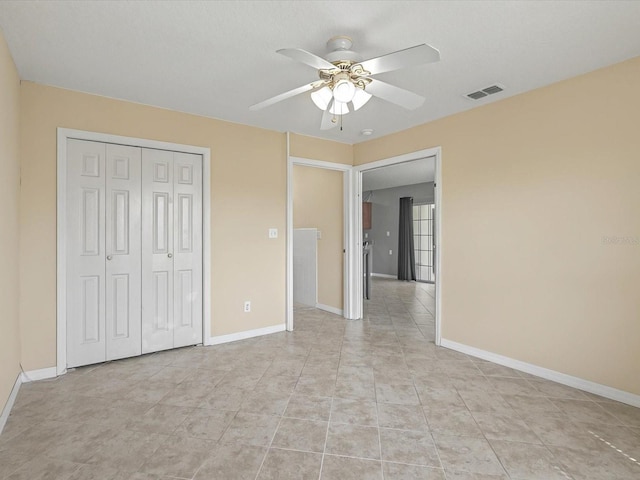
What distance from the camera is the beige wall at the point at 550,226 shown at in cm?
242

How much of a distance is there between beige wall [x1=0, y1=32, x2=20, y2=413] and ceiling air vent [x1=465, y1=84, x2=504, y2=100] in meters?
3.39

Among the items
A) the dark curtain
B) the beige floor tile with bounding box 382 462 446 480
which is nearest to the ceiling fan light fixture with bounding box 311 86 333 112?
the beige floor tile with bounding box 382 462 446 480

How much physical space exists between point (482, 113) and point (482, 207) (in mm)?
889

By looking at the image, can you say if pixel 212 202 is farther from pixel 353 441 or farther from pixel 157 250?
pixel 353 441

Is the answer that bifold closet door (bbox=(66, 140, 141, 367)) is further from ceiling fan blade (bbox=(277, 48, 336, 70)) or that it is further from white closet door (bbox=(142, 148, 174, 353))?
ceiling fan blade (bbox=(277, 48, 336, 70))

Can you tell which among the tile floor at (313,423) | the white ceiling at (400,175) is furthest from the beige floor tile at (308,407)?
the white ceiling at (400,175)

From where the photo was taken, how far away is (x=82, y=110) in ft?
9.69

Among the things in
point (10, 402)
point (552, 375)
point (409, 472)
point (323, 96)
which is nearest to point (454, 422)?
point (409, 472)

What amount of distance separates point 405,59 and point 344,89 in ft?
1.43

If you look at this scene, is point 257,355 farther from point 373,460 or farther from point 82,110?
point 82,110

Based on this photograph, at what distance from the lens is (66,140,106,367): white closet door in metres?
2.93

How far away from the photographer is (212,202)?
364cm

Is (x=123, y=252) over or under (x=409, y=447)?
over

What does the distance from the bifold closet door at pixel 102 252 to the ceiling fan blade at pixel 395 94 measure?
2.31 meters
